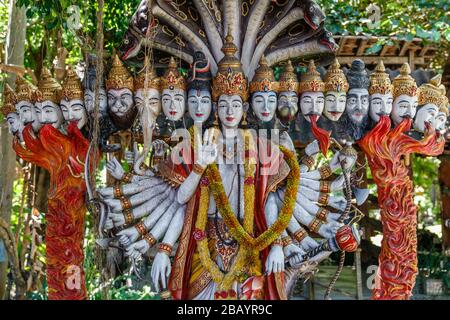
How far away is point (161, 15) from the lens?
4.91 metres

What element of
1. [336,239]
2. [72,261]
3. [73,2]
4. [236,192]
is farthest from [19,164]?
[336,239]

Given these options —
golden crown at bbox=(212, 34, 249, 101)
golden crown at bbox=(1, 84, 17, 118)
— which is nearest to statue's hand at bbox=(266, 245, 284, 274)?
golden crown at bbox=(212, 34, 249, 101)

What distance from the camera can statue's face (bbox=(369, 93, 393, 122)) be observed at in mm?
4797

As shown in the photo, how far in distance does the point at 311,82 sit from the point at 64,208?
1981mm

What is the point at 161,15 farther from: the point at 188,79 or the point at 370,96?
the point at 370,96

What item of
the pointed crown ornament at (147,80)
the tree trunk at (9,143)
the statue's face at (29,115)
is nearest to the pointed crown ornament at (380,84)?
the pointed crown ornament at (147,80)

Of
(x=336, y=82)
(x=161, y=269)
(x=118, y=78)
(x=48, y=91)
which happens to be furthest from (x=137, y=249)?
(x=336, y=82)

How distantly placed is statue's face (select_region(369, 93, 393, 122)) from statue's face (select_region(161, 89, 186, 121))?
135 centimetres

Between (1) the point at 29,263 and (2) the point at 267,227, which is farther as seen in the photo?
(1) the point at 29,263

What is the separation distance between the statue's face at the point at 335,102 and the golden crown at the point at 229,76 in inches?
23.0

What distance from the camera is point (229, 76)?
15.5 feet

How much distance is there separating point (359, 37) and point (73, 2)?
10.5ft

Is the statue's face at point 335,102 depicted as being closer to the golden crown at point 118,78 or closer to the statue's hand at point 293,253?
the statue's hand at point 293,253
